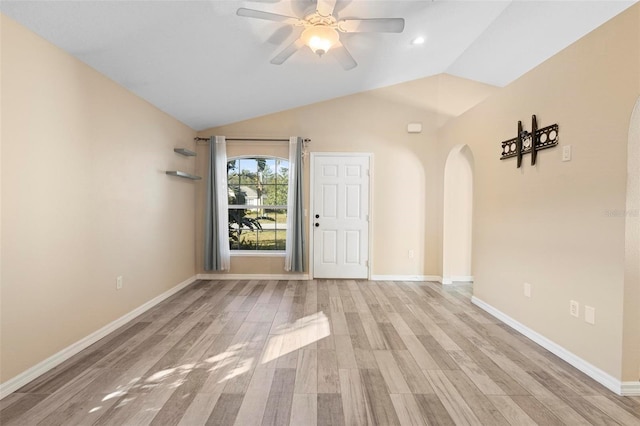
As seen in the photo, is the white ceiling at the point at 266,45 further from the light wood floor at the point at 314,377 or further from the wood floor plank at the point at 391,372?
the wood floor plank at the point at 391,372

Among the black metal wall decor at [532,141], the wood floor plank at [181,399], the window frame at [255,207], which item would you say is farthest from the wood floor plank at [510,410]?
the window frame at [255,207]

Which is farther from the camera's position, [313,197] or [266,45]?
[313,197]

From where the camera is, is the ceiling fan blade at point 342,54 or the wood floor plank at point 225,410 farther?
the ceiling fan blade at point 342,54

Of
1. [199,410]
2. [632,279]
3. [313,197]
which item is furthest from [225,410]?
[313,197]

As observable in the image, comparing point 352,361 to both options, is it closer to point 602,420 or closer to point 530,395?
point 530,395

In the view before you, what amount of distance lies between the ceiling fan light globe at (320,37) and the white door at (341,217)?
2.53 meters

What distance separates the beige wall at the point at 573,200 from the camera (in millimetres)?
1994

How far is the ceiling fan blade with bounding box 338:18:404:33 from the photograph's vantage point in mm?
2295

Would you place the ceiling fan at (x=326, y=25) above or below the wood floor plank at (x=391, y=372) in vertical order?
above

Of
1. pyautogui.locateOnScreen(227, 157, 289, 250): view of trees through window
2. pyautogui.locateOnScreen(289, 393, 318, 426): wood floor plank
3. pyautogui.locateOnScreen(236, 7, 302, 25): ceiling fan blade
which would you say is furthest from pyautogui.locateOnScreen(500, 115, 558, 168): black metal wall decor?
pyautogui.locateOnScreen(227, 157, 289, 250): view of trees through window

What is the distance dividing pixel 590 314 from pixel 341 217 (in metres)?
3.32

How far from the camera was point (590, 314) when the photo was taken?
2.19 metres

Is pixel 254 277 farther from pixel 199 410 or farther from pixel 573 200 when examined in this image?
pixel 573 200

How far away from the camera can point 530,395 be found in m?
1.92
